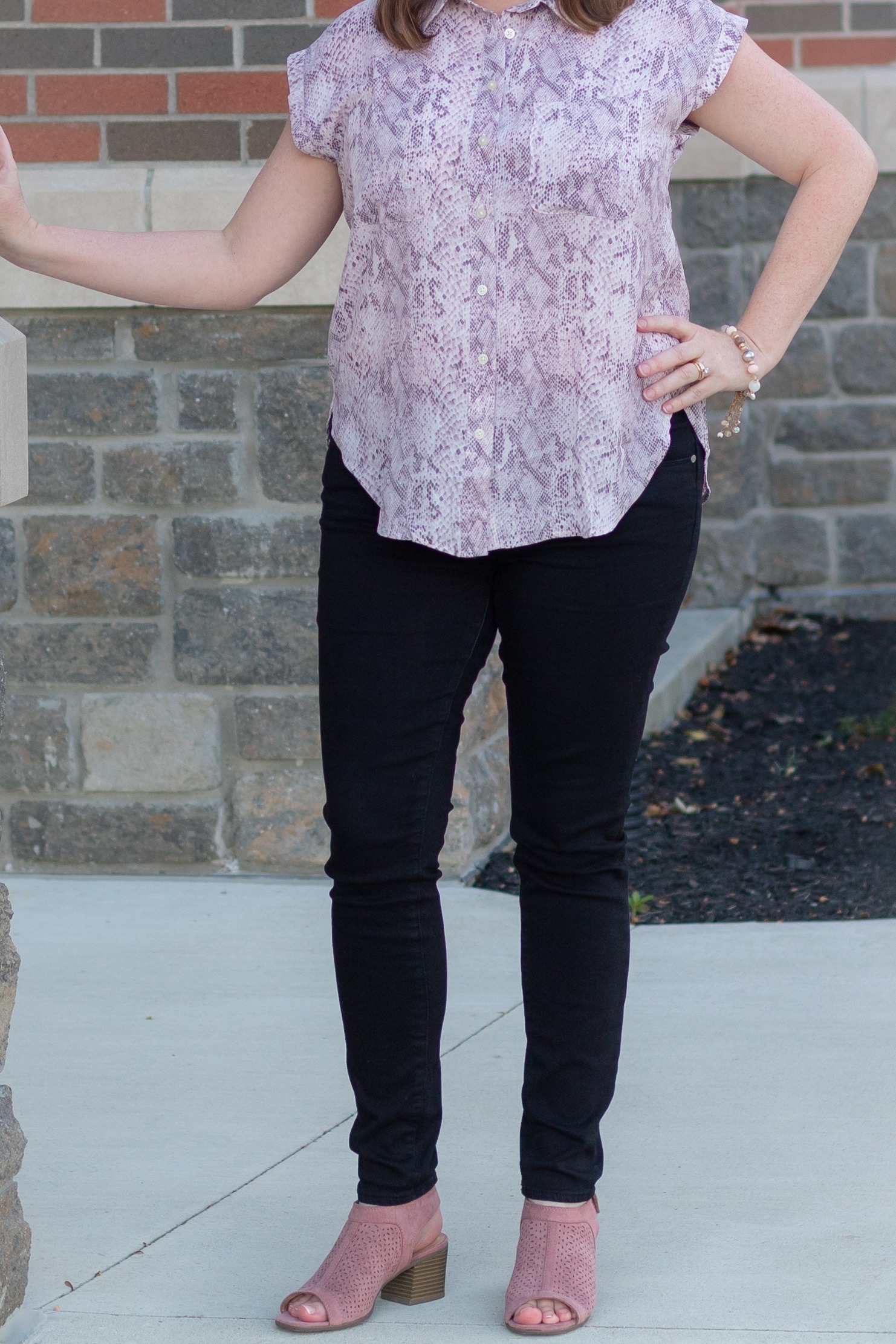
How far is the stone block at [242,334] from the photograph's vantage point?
3979 millimetres

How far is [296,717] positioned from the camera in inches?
161

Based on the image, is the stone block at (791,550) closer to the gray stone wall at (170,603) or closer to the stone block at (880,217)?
the stone block at (880,217)

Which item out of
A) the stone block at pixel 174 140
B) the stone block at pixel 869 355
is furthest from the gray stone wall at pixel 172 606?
the stone block at pixel 869 355

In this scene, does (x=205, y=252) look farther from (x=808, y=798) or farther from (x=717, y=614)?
(x=717, y=614)

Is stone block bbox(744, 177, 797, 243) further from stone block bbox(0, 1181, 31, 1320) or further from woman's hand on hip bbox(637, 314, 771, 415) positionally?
stone block bbox(0, 1181, 31, 1320)

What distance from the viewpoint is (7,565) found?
412cm

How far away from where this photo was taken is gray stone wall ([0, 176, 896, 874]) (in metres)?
4.01

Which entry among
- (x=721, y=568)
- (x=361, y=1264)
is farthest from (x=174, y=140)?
(x=721, y=568)

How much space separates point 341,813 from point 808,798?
300 cm

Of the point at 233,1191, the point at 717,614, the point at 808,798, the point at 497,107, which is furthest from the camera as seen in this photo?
the point at 717,614

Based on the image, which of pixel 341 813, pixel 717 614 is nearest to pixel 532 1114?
pixel 341 813

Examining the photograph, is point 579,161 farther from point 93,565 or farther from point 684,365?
point 93,565

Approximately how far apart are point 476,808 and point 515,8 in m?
2.41

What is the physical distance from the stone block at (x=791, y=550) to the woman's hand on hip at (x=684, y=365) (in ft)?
16.0
